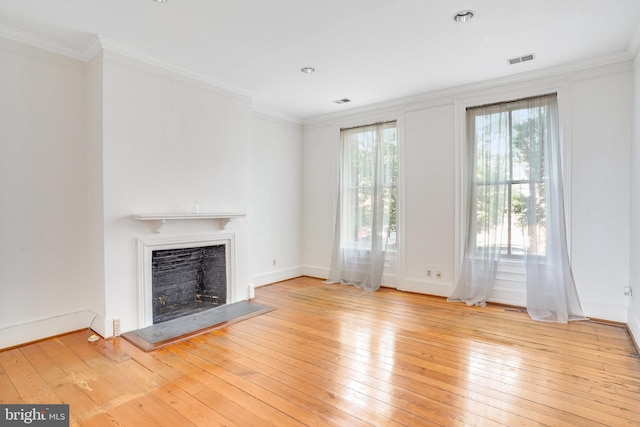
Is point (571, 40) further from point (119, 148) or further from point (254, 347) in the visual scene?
point (119, 148)

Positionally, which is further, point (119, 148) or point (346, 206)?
point (346, 206)

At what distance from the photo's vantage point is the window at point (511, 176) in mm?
3967

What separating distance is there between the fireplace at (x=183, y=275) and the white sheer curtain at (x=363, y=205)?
197 cm

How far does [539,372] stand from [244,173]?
3791mm

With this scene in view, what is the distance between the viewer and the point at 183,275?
4020 millimetres

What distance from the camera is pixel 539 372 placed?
2.57 metres

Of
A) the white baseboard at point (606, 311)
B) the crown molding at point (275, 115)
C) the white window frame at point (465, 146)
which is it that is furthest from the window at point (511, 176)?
the crown molding at point (275, 115)

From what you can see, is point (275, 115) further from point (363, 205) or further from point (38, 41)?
point (38, 41)

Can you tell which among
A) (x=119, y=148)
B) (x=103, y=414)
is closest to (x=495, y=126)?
(x=119, y=148)

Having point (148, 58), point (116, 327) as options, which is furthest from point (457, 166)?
point (116, 327)

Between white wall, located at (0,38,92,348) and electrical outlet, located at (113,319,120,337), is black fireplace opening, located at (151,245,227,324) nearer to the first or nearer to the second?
electrical outlet, located at (113,319,120,337)

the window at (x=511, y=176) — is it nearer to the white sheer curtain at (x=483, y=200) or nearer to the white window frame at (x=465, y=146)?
the white sheer curtain at (x=483, y=200)

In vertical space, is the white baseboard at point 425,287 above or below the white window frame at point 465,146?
below

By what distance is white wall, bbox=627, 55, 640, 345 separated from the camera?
309 centimetres
